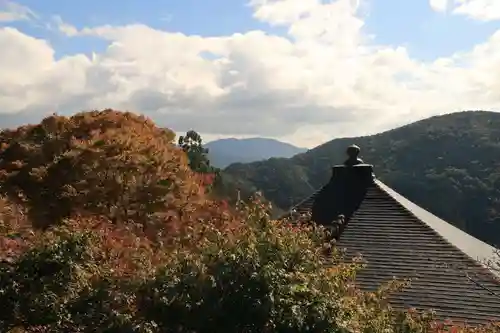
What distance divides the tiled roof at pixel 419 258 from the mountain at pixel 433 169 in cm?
6855

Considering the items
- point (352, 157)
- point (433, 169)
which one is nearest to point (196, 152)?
point (352, 157)

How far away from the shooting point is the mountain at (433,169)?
98.2 meters

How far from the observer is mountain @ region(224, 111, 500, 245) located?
98188 millimetres

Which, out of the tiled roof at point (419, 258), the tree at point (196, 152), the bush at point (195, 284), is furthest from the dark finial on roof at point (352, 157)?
the tree at point (196, 152)

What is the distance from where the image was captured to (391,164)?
150250 mm

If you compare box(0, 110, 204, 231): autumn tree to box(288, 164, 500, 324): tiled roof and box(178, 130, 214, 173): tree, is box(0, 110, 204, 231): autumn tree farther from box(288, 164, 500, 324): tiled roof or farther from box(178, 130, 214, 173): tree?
box(178, 130, 214, 173): tree

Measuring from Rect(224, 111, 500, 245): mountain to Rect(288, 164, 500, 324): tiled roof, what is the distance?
6855 cm

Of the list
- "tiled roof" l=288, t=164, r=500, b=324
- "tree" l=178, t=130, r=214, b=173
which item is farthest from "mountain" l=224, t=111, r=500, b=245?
"tiled roof" l=288, t=164, r=500, b=324

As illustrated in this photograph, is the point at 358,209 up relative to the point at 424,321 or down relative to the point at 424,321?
up

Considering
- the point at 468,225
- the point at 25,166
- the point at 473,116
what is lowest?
the point at 468,225

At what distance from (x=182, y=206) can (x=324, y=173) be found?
151 m

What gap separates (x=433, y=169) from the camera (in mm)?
132625

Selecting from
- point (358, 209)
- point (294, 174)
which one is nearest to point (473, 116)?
point (294, 174)

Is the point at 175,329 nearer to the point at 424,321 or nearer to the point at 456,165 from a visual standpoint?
the point at 424,321
